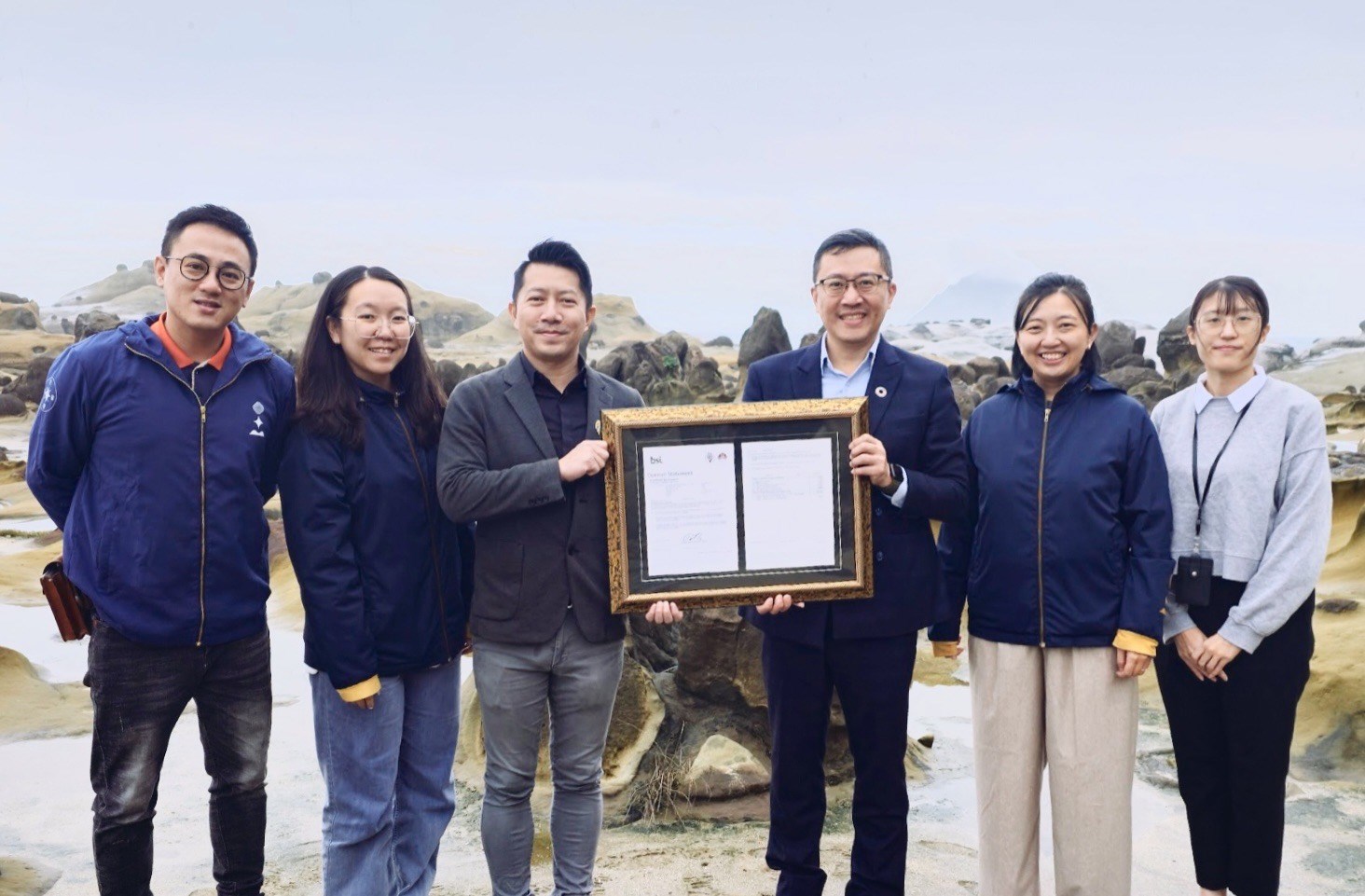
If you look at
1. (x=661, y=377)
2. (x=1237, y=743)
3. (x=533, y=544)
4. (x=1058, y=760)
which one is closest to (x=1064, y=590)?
(x=1058, y=760)

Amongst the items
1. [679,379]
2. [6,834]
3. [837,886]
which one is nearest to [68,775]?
[6,834]

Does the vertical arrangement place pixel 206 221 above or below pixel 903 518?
above

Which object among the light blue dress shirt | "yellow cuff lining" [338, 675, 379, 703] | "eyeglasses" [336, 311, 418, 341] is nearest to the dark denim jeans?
"yellow cuff lining" [338, 675, 379, 703]

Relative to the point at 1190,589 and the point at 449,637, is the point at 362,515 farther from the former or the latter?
the point at 1190,589

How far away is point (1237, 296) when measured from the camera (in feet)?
10.8

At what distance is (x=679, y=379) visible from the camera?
1117 inches

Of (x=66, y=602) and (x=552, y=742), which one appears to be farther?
(x=552, y=742)

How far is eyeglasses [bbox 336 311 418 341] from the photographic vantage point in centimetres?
320

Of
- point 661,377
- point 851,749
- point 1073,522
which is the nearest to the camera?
point 1073,522

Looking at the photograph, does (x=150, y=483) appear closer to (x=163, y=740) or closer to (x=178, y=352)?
(x=178, y=352)

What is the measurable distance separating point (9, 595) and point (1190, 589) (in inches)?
413

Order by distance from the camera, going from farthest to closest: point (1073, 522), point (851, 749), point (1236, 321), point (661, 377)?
point (661, 377)
point (851, 749)
point (1236, 321)
point (1073, 522)

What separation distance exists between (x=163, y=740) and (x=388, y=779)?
0.63 metres

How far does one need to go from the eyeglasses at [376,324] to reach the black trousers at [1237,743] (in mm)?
2448
